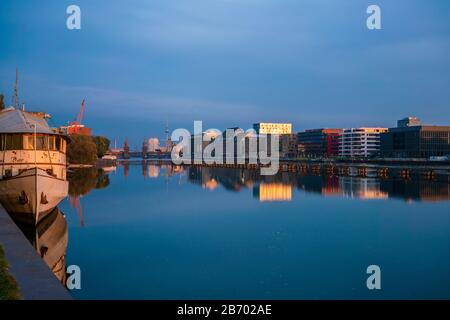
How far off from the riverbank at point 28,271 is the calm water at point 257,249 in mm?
3178

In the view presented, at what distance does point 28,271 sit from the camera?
14.2 m

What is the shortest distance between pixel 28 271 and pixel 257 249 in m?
15.0

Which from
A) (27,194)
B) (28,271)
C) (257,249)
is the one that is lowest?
(257,249)

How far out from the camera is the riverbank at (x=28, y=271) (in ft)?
39.3

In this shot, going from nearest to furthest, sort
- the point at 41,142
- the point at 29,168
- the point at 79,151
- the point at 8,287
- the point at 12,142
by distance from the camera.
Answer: the point at 8,287 → the point at 29,168 → the point at 12,142 → the point at 41,142 → the point at 79,151

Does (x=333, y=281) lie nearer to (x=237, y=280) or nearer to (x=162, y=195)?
(x=237, y=280)

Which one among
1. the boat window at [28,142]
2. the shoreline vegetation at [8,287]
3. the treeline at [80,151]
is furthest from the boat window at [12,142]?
the treeline at [80,151]

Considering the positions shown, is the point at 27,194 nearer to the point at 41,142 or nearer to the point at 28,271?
the point at 41,142

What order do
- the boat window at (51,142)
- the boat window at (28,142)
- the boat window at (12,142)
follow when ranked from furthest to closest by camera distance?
the boat window at (51,142), the boat window at (28,142), the boat window at (12,142)

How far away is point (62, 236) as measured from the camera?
97.2ft

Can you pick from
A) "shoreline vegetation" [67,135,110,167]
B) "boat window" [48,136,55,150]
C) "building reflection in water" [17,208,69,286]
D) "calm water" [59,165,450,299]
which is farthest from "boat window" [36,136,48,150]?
"shoreline vegetation" [67,135,110,167]

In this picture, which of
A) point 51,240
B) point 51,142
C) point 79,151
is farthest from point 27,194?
point 79,151

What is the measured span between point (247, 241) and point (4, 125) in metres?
19.5

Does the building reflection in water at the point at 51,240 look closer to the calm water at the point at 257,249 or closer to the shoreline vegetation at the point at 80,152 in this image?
the calm water at the point at 257,249
